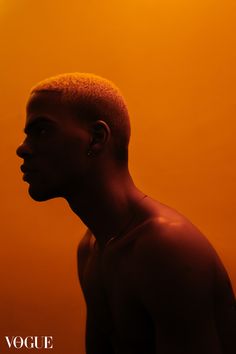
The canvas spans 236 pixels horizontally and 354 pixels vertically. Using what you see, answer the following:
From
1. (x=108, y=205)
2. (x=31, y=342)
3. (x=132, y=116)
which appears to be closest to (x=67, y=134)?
(x=108, y=205)

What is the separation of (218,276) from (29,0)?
1578 mm

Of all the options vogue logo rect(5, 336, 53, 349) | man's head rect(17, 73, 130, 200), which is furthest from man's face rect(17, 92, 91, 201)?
vogue logo rect(5, 336, 53, 349)

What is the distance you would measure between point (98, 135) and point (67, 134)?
0.07m

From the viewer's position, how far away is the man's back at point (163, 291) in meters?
0.83

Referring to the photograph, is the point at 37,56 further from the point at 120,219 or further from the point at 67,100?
the point at 120,219

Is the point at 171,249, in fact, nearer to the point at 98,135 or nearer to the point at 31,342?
the point at 98,135

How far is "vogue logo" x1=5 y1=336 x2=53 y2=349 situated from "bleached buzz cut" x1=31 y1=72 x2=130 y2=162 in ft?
3.52

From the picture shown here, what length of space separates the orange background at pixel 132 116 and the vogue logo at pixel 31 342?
24 millimetres

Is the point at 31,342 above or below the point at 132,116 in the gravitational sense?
below

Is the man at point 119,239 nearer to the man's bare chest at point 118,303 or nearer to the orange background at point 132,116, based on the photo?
the man's bare chest at point 118,303

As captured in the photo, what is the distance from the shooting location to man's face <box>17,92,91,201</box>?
0.94m

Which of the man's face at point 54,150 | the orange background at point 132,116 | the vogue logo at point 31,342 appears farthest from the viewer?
the vogue logo at point 31,342

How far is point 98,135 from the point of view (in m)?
0.96

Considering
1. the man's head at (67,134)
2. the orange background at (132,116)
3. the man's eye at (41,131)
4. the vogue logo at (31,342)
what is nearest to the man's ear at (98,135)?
the man's head at (67,134)
